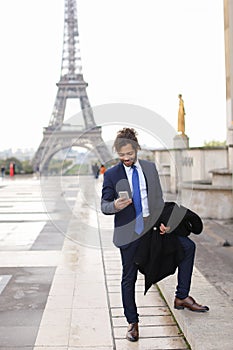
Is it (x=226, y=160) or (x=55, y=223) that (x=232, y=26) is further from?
(x=55, y=223)

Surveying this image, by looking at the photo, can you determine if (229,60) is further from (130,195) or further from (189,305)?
(130,195)

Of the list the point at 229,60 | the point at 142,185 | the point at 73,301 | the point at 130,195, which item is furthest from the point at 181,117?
the point at 130,195

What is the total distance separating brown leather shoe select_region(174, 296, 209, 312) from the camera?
4.72 meters

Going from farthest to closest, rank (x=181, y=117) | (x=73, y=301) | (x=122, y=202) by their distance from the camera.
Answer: (x=181, y=117), (x=73, y=301), (x=122, y=202)

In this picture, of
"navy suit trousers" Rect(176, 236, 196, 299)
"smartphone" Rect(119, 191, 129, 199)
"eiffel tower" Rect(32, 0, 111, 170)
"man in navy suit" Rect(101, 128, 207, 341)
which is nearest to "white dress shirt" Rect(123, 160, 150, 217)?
"man in navy suit" Rect(101, 128, 207, 341)

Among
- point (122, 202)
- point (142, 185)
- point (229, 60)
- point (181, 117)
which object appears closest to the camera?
point (122, 202)

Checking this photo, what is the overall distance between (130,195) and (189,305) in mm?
1263

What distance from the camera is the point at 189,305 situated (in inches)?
187

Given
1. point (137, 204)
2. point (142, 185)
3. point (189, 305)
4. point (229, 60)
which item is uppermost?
point (229, 60)

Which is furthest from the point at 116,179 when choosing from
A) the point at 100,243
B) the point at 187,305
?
the point at 100,243

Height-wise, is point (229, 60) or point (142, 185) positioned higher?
point (229, 60)

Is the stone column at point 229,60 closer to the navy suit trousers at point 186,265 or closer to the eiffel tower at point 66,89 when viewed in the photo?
the navy suit trousers at point 186,265

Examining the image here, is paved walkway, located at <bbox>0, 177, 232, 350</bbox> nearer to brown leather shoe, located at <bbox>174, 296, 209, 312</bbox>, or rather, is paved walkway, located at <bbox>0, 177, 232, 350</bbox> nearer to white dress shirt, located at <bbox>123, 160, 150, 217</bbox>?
brown leather shoe, located at <bbox>174, 296, 209, 312</bbox>

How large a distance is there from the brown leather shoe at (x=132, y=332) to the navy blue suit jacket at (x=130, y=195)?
2.38 feet
